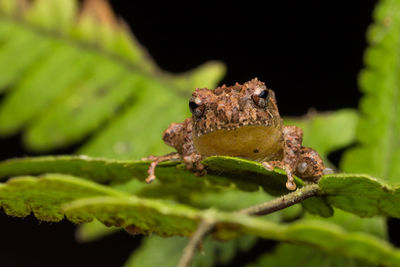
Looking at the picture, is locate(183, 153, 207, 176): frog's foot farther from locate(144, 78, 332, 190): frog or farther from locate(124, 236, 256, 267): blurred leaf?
locate(124, 236, 256, 267): blurred leaf

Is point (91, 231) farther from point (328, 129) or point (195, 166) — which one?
point (328, 129)

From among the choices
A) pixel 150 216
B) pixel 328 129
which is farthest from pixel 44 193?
pixel 328 129

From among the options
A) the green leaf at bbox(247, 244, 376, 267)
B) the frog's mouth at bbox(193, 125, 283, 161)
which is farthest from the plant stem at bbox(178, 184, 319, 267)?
the green leaf at bbox(247, 244, 376, 267)

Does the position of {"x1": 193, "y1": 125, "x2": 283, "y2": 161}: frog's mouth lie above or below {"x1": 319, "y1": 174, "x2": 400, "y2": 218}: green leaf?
above

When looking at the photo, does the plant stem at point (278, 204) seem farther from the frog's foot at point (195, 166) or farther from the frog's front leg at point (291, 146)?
the frog's front leg at point (291, 146)

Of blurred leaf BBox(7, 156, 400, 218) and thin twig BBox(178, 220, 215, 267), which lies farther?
blurred leaf BBox(7, 156, 400, 218)

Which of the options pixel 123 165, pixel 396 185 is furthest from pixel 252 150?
pixel 396 185

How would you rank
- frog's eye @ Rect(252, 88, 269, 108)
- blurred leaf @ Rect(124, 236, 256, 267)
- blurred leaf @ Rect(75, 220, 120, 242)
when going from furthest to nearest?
blurred leaf @ Rect(75, 220, 120, 242)
blurred leaf @ Rect(124, 236, 256, 267)
frog's eye @ Rect(252, 88, 269, 108)

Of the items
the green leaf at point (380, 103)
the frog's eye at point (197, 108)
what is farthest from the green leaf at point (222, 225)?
the green leaf at point (380, 103)
